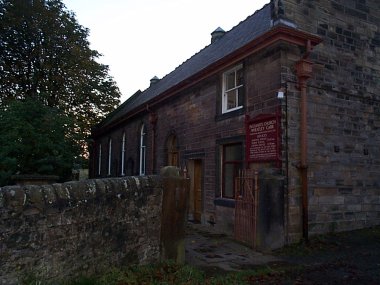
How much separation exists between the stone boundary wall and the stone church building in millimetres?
3455

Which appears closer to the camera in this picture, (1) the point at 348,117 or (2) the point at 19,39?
(1) the point at 348,117

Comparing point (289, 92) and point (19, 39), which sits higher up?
point (19, 39)

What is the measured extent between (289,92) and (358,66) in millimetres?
3290

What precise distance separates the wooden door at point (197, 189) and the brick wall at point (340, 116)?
4715 mm

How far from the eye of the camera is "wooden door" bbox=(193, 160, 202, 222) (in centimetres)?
1291

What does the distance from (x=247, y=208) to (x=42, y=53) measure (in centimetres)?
1864

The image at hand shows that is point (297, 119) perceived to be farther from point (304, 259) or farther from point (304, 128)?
point (304, 259)

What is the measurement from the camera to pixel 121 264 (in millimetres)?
5723

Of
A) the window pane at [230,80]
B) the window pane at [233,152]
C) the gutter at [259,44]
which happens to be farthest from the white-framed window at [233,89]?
the window pane at [233,152]

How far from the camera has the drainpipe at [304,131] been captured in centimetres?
884

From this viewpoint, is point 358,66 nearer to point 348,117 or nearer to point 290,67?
point 348,117

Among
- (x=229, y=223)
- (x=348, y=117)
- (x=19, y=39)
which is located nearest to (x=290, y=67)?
(x=348, y=117)

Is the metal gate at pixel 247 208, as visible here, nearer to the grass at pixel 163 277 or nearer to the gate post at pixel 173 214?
the grass at pixel 163 277

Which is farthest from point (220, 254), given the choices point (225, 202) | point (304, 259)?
point (225, 202)
